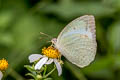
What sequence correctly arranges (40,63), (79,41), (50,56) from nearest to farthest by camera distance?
(40,63), (50,56), (79,41)

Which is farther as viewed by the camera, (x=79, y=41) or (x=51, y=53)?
(x=79, y=41)

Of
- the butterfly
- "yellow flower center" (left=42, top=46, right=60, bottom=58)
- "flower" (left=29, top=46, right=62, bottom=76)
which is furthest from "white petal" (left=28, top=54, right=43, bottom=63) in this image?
the butterfly

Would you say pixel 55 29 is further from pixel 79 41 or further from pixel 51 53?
pixel 51 53

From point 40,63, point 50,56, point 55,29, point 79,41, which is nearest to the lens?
point 40,63

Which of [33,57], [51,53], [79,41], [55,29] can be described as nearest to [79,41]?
[79,41]

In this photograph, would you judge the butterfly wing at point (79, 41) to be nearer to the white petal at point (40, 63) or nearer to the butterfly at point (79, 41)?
the butterfly at point (79, 41)

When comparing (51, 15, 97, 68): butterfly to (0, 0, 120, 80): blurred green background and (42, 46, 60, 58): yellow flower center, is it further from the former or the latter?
(0, 0, 120, 80): blurred green background

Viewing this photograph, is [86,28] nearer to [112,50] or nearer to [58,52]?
[58,52]

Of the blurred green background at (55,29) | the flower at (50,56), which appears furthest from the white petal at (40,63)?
the blurred green background at (55,29)

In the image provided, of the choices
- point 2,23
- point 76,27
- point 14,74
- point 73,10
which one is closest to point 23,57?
point 14,74
